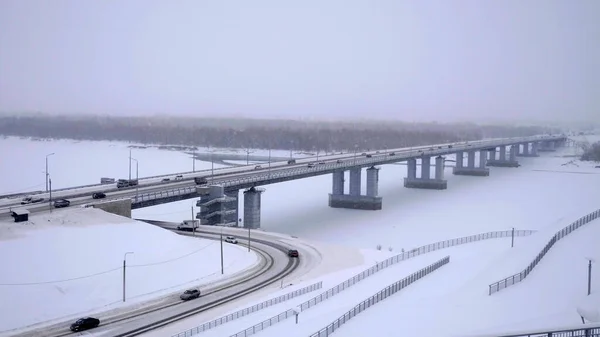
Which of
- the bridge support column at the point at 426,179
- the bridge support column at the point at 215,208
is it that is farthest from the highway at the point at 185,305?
the bridge support column at the point at 426,179

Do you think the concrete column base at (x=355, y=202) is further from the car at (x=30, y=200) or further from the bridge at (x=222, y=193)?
the car at (x=30, y=200)

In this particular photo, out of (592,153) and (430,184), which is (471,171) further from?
(430,184)

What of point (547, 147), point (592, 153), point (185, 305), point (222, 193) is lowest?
point (185, 305)

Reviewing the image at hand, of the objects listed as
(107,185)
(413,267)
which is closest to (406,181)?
(107,185)

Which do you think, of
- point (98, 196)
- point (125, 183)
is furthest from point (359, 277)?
point (125, 183)

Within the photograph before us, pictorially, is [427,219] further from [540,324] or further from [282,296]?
[540,324]
